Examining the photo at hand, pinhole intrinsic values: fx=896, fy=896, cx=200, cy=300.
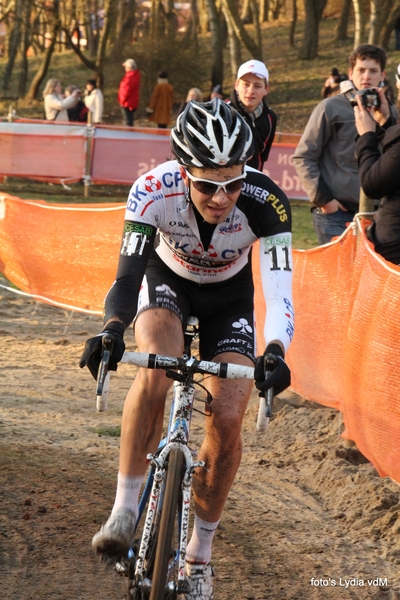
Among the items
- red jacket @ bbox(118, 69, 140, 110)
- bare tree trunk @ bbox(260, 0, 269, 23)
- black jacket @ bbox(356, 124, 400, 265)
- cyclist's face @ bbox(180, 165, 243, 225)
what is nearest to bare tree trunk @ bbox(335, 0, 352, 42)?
bare tree trunk @ bbox(260, 0, 269, 23)

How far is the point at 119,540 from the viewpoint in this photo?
146 inches

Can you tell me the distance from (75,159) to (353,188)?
11561mm

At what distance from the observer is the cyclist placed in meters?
3.90

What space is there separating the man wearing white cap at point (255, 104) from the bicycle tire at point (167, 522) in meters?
4.52

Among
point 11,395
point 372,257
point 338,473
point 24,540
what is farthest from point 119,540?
point 11,395

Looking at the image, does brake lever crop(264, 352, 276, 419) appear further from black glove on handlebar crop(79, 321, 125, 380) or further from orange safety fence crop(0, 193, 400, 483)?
orange safety fence crop(0, 193, 400, 483)

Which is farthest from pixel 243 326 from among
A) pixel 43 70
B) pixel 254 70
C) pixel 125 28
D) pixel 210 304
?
pixel 125 28

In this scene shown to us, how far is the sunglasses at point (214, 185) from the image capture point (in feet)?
12.7

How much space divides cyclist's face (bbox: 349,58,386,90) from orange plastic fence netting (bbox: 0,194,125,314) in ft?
10.4

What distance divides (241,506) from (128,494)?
1.71 metres

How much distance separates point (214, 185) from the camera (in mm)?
3891

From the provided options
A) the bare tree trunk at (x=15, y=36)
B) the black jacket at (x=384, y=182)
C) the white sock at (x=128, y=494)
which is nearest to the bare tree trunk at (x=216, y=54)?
the bare tree trunk at (x=15, y=36)

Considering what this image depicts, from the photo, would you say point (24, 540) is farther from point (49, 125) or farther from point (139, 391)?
point (49, 125)

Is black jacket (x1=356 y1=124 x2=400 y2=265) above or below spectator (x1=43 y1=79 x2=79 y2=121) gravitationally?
above
